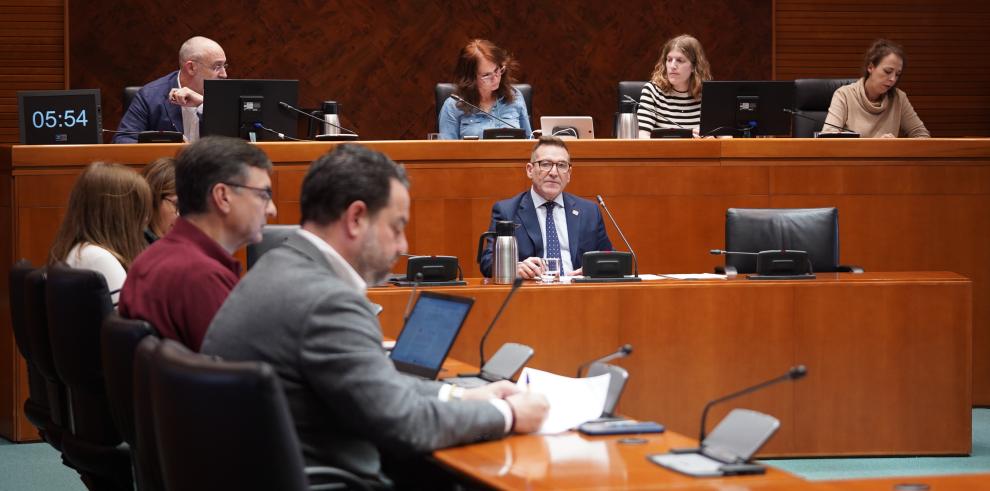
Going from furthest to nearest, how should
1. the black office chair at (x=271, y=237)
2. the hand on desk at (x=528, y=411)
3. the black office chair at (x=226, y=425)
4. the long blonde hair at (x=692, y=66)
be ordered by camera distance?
the long blonde hair at (x=692, y=66)
the black office chair at (x=271, y=237)
the hand on desk at (x=528, y=411)
the black office chair at (x=226, y=425)

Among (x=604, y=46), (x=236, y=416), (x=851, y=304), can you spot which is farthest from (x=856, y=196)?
(x=236, y=416)

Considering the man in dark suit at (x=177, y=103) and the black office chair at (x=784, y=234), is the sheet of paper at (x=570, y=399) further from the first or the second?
the man in dark suit at (x=177, y=103)

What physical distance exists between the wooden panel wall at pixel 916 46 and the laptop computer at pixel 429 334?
651 centimetres

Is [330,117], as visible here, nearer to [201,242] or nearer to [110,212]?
[110,212]

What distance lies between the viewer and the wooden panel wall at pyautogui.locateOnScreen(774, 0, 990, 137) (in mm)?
9461

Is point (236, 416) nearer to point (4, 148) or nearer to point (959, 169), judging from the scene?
point (4, 148)

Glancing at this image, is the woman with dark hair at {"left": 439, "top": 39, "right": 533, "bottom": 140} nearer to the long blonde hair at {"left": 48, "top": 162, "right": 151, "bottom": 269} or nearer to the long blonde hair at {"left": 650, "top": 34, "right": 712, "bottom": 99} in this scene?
the long blonde hair at {"left": 650, "top": 34, "right": 712, "bottom": 99}

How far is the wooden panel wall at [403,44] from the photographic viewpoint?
8648 mm

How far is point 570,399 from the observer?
290cm

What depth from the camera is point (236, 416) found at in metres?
1.96

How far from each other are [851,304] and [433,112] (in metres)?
4.54

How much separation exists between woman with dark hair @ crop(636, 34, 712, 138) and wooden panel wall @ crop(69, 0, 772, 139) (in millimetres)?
1934

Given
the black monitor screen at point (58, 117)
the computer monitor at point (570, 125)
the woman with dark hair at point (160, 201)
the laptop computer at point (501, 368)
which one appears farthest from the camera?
the computer monitor at point (570, 125)

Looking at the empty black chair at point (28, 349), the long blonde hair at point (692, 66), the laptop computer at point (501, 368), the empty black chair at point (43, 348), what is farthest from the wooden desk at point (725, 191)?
the laptop computer at point (501, 368)
